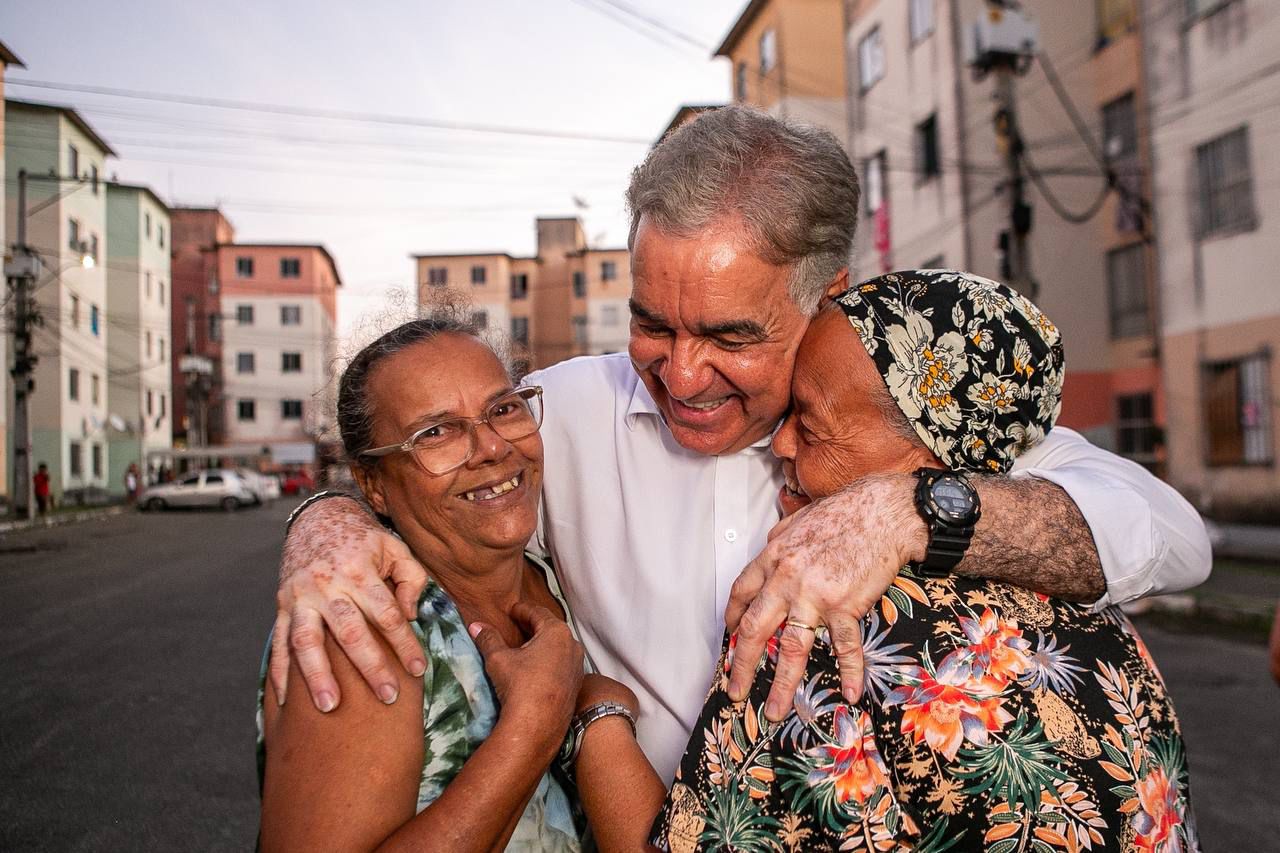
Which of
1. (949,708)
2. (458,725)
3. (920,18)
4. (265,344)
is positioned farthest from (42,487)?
(265,344)

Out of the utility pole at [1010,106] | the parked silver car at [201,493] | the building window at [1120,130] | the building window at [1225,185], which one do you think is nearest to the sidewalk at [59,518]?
the parked silver car at [201,493]

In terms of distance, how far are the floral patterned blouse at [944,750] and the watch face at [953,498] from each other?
116mm

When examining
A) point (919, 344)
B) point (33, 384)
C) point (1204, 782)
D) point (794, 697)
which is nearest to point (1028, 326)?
point (919, 344)

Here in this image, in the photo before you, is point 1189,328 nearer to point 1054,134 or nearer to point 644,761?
point 1054,134

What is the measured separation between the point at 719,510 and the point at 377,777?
103 cm

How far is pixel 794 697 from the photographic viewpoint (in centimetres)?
143

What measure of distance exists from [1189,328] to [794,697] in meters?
19.4

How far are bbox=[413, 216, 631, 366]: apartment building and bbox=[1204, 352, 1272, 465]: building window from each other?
1711 inches

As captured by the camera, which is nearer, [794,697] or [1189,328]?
[794,697]

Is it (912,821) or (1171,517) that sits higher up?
(1171,517)

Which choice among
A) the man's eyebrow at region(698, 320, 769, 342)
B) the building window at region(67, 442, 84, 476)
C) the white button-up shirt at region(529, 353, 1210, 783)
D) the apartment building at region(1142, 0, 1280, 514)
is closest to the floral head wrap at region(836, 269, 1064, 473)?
the white button-up shirt at region(529, 353, 1210, 783)

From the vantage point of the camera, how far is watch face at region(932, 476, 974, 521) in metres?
1.49

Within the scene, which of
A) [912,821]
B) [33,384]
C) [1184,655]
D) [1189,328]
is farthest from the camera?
[33,384]

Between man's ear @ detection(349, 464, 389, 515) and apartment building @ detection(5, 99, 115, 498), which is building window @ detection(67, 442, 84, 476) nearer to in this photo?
apartment building @ detection(5, 99, 115, 498)
